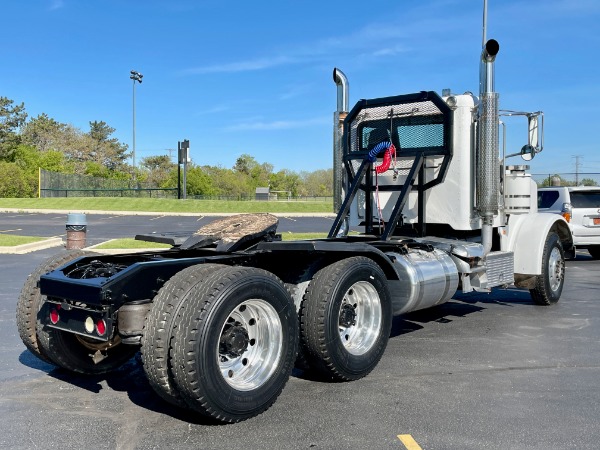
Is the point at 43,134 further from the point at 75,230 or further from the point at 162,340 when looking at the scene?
the point at 162,340

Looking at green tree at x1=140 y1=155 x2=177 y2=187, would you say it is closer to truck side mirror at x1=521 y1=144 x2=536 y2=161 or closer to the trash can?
the trash can

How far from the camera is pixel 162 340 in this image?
3.73 m

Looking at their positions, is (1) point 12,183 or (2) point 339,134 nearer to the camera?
(2) point 339,134

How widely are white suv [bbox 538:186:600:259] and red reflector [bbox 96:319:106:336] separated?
11893 mm

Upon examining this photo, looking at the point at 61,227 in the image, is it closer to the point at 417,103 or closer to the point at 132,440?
the point at 417,103

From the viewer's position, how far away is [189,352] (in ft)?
12.0

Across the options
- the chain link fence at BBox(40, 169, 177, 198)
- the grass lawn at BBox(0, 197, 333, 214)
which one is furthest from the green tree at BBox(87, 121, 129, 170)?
the grass lawn at BBox(0, 197, 333, 214)

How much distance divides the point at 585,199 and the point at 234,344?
12.3 meters

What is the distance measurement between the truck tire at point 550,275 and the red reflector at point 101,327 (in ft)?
20.0

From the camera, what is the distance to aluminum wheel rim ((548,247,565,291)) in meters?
8.33

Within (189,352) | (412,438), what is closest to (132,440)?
(189,352)

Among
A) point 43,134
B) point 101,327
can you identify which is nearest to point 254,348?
point 101,327

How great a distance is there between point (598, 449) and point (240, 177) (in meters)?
100

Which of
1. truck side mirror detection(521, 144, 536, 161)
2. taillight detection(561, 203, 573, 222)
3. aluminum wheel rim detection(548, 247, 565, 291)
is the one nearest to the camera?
truck side mirror detection(521, 144, 536, 161)
